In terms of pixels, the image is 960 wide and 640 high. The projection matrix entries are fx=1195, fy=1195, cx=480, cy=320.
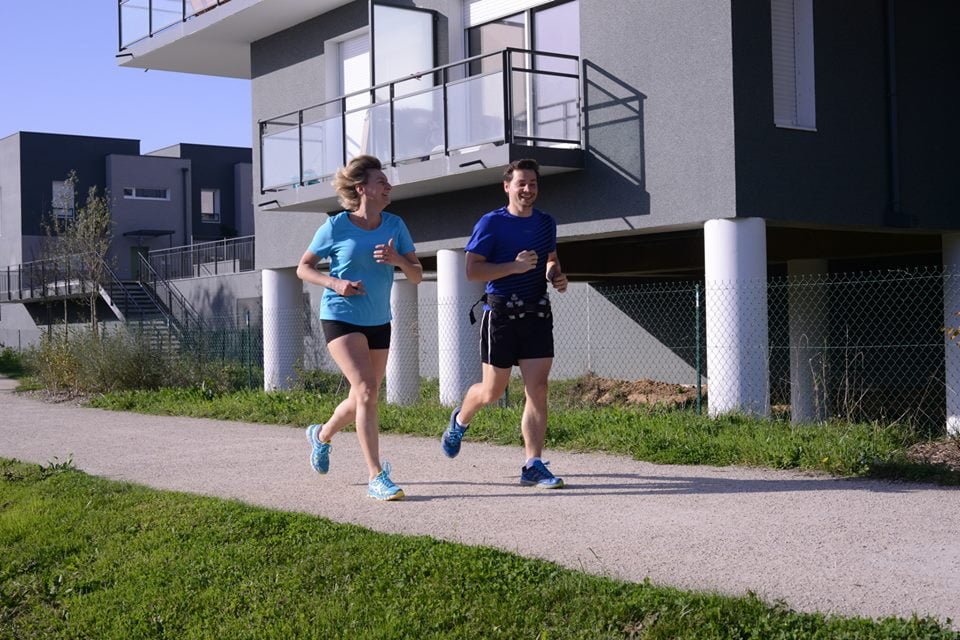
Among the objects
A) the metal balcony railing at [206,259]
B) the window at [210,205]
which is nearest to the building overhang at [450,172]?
the metal balcony railing at [206,259]

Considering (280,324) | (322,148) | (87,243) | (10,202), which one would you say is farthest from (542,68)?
(10,202)

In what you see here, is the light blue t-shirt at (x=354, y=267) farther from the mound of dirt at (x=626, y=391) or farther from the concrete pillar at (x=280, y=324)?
the concrete pillar at (x=280, y=324)

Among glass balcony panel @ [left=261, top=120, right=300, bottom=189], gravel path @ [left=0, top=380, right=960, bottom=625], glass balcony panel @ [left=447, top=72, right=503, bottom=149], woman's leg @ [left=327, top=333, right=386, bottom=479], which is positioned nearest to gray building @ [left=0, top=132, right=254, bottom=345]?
glass balcony panel @ [left=261, top=120, right=300, bottom=189]

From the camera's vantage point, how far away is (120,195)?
47688 millimetres

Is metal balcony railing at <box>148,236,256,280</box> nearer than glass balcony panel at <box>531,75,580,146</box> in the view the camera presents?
No

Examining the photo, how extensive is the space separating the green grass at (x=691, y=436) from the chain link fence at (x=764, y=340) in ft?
2.78

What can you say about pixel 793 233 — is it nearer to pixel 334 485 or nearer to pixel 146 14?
pixel 334 485

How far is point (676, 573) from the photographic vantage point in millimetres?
5164

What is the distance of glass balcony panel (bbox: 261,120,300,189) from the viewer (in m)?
17.2

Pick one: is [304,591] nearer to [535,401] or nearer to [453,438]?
[535,401]

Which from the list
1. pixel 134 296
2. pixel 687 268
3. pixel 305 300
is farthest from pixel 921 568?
pixel 134 296

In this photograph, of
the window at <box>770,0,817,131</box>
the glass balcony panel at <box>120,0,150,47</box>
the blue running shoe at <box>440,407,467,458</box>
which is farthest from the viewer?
the glass balcony panel at <box>120,0,150,47</box>

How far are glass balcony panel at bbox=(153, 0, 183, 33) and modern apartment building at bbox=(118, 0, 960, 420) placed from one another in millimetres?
1357

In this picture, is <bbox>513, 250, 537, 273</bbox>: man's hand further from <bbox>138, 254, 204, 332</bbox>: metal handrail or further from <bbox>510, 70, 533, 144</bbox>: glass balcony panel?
<bbox>138, 254, 204, 332</bbox>: metal handrail
